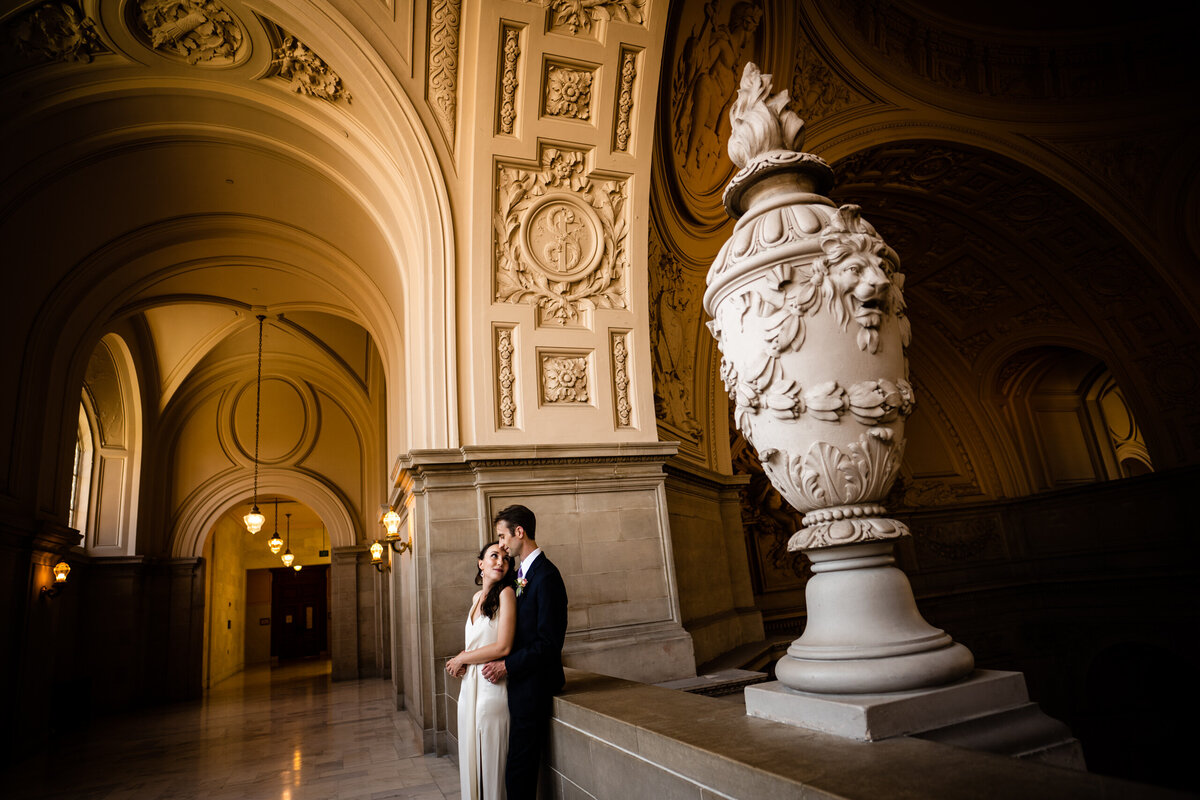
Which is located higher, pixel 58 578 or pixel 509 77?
pixel 509 77

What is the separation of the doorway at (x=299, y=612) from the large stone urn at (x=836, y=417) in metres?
28.4

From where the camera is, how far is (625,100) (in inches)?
268

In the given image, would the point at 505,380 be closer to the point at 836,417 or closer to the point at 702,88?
the point at 702,88

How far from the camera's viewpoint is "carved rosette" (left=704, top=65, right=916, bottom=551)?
2057 mm

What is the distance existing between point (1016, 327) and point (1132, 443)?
7052mm

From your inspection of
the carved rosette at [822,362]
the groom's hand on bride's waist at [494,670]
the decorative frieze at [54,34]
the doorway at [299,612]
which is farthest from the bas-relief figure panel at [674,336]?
the doorway at [299,612]

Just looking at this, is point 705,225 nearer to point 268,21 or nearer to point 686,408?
point 686,408

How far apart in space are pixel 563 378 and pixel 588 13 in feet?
11.2

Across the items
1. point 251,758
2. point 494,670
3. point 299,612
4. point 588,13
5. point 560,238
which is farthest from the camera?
point 299,612

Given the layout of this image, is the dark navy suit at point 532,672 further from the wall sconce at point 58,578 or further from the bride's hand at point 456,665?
the wall sconce at point 58,578

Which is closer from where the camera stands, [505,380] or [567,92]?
[505,380]

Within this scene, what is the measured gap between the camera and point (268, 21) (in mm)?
6473

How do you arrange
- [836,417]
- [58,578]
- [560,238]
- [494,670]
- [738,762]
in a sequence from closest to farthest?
[738,762] → [836,417] → [494,670] → [560,238] → [58,578]

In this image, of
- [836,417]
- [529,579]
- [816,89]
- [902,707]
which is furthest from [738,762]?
[816,89]
